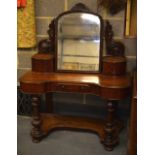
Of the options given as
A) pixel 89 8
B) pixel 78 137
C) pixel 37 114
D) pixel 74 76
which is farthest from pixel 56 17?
pixel 78 137

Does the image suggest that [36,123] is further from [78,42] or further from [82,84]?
[78,42]

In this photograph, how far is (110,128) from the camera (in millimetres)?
2109

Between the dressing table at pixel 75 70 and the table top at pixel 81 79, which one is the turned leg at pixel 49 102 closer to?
the dressing table at pixel 75 70

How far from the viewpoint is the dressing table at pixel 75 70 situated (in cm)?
210

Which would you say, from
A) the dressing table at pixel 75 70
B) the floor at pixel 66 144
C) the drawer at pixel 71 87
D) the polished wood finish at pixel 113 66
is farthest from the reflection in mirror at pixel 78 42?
the floor at pixel 66 144

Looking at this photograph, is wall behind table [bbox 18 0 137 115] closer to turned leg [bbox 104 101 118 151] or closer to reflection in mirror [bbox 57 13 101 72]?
reflection in mirror [bbox 57 13 101 72]

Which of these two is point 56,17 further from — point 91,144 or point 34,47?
point 91,144

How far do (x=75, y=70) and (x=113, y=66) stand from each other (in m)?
0.33

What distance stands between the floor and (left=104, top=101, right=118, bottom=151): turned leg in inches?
2.0

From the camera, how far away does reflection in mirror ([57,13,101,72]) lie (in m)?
2.27

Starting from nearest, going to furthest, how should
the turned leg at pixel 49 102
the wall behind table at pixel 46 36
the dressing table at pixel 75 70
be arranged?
1. the dressing table at pixel 75 70
2. the wall behind table at pixel 46 36
3. the turned leg at pixel 49 102

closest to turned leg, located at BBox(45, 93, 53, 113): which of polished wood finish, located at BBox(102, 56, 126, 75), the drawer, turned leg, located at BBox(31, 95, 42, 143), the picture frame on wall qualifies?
turned leg, located at BBox(31, 95, 42, 143)

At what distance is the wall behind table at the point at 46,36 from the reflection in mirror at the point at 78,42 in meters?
0.18
